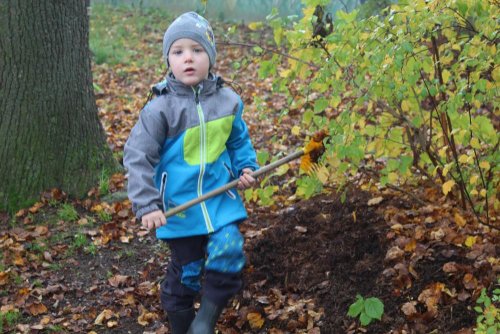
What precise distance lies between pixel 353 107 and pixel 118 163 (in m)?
2.91

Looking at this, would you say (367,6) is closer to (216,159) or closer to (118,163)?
(118,163)

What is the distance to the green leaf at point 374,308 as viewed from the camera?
346cm

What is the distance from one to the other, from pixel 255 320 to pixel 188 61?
1674 mm

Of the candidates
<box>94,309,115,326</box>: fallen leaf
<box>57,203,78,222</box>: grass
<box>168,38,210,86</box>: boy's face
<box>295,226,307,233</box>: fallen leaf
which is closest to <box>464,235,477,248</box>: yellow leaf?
<box>295,226,307,233</box>: fallen leaf

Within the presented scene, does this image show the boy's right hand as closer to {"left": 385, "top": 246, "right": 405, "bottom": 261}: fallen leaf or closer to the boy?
the boy

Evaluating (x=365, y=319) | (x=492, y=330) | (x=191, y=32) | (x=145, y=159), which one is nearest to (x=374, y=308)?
(x=365, y=319)

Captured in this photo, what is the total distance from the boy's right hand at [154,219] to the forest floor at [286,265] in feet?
3.68

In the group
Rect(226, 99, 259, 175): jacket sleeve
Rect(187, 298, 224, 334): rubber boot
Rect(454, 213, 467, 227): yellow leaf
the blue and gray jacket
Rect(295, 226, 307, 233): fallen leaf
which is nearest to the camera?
the blue and gray jacket

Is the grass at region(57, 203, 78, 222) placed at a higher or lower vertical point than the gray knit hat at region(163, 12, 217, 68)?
lower

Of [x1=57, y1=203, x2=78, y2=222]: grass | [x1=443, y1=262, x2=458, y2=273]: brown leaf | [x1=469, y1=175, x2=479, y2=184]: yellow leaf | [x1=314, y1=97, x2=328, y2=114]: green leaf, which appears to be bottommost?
[x1=57, y1=203, x2=78, y2=222]: grass

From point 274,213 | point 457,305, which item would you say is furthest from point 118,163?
point 457,305

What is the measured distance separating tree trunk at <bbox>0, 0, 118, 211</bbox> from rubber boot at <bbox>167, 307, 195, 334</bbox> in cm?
240

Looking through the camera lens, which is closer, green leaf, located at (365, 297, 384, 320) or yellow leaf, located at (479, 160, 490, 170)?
green leaf, located at (365, 297, 384, 320)

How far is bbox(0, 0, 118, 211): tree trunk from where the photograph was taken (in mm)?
5473
